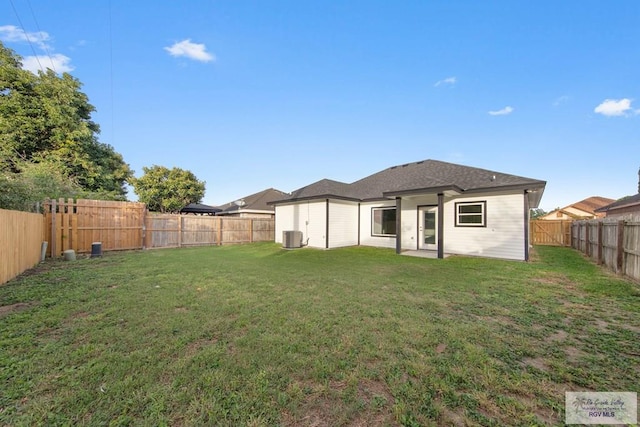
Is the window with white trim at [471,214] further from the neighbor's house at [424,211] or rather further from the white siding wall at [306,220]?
the white siding wall at [306,220]

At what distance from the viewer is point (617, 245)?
6.66m

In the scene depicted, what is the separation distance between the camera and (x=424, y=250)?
11312 millimetres

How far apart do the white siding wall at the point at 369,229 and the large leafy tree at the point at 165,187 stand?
67.7 feet

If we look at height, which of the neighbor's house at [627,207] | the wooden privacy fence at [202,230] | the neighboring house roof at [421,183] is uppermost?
the neighboring house roof at [421,183]

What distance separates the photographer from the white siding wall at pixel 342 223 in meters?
12.7

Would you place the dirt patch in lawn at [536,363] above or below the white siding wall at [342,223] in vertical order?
below

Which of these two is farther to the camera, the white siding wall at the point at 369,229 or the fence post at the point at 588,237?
the white siding wall at the point at 369,229

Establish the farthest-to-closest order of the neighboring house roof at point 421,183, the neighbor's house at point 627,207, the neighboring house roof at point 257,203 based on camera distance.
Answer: the neighboring house roof at point 257,203 → the neighbor's house at point 627,207 → the neighboring house roof at point 421,183

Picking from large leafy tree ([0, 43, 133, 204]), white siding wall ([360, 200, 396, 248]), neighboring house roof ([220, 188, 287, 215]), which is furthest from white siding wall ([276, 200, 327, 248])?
large leafy tree ([0, 43, 133, 204])

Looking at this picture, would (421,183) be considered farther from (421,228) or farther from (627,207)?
(627,207)

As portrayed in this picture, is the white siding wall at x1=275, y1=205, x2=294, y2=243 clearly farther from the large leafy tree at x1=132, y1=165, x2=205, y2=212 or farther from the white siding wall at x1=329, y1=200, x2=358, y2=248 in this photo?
the large leafy tree at x1=132, y1=165, x2=205, y2=212

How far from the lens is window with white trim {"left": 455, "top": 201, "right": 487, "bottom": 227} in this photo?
9.80 metres

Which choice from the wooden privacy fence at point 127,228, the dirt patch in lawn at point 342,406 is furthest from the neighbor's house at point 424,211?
the dirt patch in lawn at point 342,406

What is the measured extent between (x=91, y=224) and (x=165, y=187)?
17.0 m
